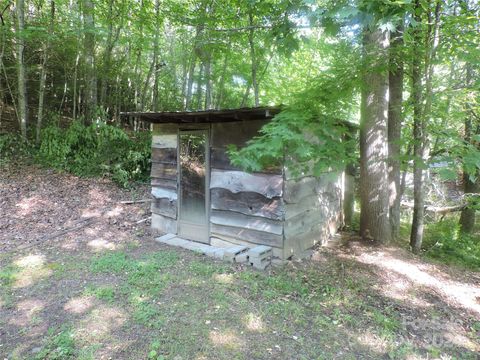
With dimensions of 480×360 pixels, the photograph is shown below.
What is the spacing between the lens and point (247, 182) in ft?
17.4

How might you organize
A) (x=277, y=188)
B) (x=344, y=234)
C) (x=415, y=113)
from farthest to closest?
1. (x=344, y=234)
2. (x=415, y=113)
3. (x=277, y=188)

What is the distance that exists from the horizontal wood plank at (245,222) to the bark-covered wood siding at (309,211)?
177 mm

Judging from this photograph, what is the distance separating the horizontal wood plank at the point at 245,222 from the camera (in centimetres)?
505

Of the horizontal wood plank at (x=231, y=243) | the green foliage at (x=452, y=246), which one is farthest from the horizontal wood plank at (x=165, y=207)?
the green foliage at (x=452, y=246)

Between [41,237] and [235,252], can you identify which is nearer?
[235,252]

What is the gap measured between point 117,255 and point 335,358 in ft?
11.7

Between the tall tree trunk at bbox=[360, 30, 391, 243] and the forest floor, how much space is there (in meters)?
0.45

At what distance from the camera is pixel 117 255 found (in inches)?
197

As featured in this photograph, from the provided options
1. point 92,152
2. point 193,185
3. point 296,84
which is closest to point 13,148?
point 92,152

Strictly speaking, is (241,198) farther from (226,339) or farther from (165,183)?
(226,339)

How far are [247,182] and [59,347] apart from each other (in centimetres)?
337

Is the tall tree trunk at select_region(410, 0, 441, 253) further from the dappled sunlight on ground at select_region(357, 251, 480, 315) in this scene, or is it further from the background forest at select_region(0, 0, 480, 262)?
the dappled sunlight on ground at select_region(357, 251, 480, 315)

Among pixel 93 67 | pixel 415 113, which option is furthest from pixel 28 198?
pixel 415 113

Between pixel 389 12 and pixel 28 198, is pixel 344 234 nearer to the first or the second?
pixel 389 12
